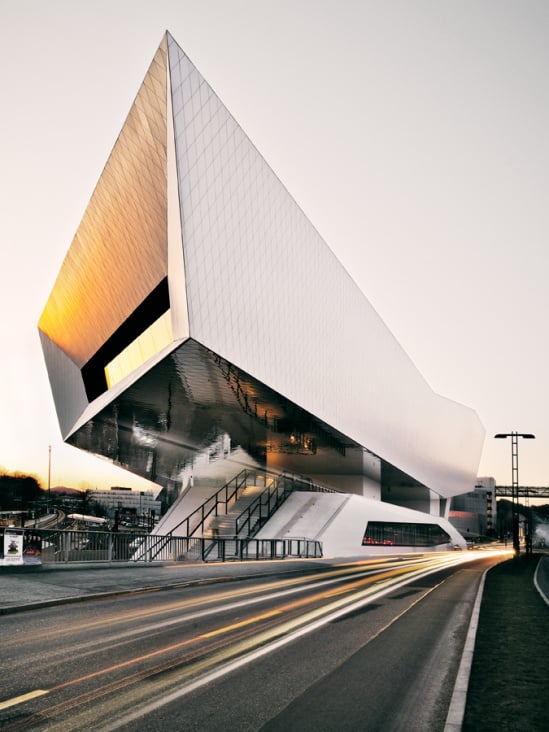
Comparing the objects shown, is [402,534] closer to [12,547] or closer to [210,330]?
[210,330]

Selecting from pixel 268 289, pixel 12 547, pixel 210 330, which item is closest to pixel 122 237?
pixel 268 289

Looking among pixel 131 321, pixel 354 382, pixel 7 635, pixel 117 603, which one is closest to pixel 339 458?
pixel 354 382

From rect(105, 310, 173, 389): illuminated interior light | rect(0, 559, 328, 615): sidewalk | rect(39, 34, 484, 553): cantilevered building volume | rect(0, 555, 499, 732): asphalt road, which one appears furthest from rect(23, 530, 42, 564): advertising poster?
rect(105, 310, 173, 389): illuminated interior light

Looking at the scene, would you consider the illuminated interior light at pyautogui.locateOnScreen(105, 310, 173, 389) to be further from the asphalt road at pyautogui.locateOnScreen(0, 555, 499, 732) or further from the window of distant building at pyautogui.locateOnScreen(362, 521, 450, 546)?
the window of distant building at pyautogui.locateOnScreen(362, 521, 450, 546)

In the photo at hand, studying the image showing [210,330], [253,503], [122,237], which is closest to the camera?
[210,330]

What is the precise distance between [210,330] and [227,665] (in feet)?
59.1

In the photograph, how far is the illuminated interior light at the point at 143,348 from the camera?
29.9 meters

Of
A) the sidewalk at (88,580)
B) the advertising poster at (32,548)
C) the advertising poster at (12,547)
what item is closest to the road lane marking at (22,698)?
the sidewalk at (88,580)

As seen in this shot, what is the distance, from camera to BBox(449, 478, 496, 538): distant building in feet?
429

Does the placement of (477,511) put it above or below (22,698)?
below

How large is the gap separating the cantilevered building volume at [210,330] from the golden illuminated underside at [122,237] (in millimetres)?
90

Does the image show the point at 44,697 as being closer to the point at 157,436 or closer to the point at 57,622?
the point at 57,622

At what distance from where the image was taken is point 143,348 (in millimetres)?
32625

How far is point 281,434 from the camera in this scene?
3934 centimetres
